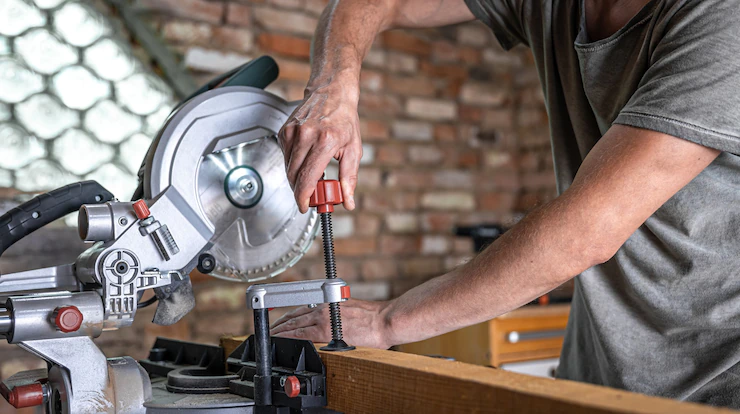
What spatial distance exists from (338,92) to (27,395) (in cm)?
54

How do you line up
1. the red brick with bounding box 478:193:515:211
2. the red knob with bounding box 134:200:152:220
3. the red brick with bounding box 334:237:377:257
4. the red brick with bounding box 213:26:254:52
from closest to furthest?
the red knob with bounding box 134:200:152:220 < the red brick with bounding box 213:26:254:52 < the red brick with bounding box 334:237:377:257 < the red brick with bounding box 478:193:515:211

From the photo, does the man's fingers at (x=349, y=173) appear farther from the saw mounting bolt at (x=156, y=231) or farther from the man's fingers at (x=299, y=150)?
the saw mounting bolt at (x=156, y=231)

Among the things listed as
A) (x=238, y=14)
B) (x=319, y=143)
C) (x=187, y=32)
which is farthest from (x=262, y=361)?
(x=238, y=14)

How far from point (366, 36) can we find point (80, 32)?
1171mm

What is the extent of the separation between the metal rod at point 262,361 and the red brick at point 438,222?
1860mm

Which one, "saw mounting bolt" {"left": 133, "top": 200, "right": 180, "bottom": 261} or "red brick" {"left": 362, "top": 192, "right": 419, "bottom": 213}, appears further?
"red brick" {"left": 362, "top": 192, "right": 419, "bottom": 213}

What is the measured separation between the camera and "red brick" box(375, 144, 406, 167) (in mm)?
2465

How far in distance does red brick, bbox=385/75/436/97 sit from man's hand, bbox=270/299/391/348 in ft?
5.52

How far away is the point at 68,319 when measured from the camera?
28.3 inches

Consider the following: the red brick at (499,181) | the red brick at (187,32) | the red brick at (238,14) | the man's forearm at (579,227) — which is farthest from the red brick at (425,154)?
the man's forearm at (579,227)

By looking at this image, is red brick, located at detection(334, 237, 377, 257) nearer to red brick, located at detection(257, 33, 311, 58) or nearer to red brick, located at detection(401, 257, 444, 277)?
red brick, located at detection(401, 257, 444, 277)

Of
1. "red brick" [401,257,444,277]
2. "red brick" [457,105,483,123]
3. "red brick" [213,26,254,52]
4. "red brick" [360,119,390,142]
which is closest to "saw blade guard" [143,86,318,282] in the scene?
"red brick" [213,26,254,52]

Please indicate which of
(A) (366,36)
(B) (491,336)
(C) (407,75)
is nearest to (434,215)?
(C) (407,75)

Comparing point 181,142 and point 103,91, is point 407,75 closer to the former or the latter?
point 103,91
